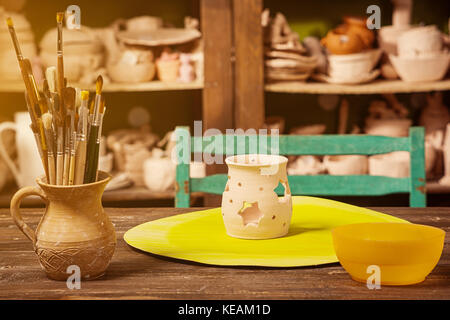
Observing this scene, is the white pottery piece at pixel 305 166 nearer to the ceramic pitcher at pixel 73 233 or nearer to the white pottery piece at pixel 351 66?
the white pottery piece at pixel 351 66

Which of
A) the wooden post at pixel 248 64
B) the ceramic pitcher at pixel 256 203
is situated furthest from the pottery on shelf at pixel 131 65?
the ceramic pitcher at pixel 256 203

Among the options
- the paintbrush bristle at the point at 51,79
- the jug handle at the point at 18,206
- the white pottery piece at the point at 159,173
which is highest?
the paintbrush bristle at the point at 51,79

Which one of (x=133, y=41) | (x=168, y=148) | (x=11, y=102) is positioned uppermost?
(x=133, y=41)

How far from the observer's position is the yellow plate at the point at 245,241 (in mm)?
1012

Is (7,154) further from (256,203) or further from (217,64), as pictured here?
(256,203)

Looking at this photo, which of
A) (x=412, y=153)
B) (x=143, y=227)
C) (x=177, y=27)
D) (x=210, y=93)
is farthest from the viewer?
(x=177, y=27)

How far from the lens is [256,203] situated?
1102 millimetres

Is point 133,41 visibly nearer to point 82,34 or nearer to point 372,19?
point 82,34

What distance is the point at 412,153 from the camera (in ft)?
5.44

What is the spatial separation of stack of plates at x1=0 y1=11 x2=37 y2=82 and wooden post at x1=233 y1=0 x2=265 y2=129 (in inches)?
31.3

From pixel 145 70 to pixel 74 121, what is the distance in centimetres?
162

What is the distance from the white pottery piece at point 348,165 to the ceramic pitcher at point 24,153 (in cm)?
110

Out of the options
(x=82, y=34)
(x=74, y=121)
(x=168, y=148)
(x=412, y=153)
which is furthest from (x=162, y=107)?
(x=74, y=121)

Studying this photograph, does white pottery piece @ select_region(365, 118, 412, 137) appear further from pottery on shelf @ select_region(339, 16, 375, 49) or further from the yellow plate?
the yellow plate
